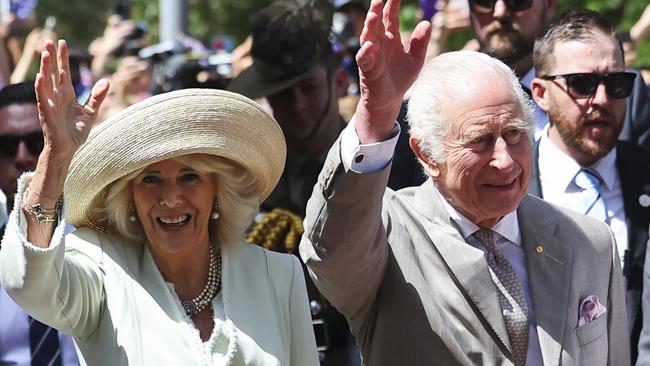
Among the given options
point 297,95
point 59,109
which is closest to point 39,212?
point 59,109

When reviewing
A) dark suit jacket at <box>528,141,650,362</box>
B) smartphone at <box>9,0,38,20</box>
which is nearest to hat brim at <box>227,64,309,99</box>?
dark suit jacket at <box>528,141,650,362</box>

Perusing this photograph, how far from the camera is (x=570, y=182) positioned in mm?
4816

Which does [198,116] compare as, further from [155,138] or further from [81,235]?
[81,235]

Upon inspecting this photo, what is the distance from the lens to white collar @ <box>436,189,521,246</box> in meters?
3.69

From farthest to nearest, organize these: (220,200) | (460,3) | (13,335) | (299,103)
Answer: (460,3)
(299,103)
(13,335)
(220,200)

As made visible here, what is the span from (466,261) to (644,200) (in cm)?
143

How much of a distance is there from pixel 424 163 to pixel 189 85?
10.8 feet

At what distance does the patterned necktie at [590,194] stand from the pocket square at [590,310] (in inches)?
41.6

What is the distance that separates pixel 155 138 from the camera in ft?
11.8

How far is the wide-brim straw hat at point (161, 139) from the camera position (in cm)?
359

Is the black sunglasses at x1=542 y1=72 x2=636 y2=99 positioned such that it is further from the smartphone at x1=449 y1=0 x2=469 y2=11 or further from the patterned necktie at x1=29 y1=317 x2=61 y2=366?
the smartphone at x1=449 y1=0 x2=469 y2=11

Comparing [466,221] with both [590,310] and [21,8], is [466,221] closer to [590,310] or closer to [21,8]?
[590,310]

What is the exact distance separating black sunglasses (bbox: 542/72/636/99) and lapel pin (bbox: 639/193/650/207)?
1.34 feet

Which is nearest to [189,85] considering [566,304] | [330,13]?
[330,13]
